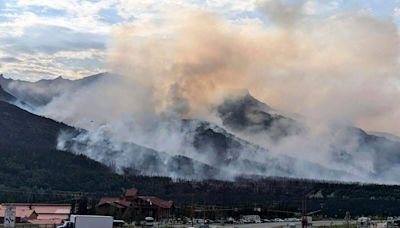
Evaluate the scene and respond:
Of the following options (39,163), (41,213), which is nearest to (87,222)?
(41,213)

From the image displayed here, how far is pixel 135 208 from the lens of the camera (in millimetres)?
99438

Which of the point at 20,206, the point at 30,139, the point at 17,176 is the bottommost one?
the point at 20,206

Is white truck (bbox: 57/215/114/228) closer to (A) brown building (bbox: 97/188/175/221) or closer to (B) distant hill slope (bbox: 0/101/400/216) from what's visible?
(A) brown building (bbox: 97/188/175/221)

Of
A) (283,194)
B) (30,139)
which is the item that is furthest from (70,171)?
(283,194)

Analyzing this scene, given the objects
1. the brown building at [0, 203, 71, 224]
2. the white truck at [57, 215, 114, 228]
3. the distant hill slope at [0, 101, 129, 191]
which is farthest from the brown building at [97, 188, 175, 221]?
the white truck at [57, 215, 114, 228]

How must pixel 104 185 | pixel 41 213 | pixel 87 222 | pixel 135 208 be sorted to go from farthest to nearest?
pixel 104 185 → pixel 135 208 → pixel 41 213 → pixel 87 222

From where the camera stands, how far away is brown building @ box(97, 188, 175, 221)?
304 ft

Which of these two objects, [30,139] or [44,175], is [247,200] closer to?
[44,175]

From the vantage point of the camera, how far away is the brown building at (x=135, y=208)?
9264 cm

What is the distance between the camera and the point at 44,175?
132250 mm

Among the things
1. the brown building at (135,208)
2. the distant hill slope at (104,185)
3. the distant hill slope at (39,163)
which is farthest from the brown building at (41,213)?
the distant hill slope at (39,163)

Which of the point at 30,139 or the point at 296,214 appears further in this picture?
the point at 30,139

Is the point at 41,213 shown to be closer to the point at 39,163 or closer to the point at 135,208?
the point at 135,208

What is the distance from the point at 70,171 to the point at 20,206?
54901 millimetres
